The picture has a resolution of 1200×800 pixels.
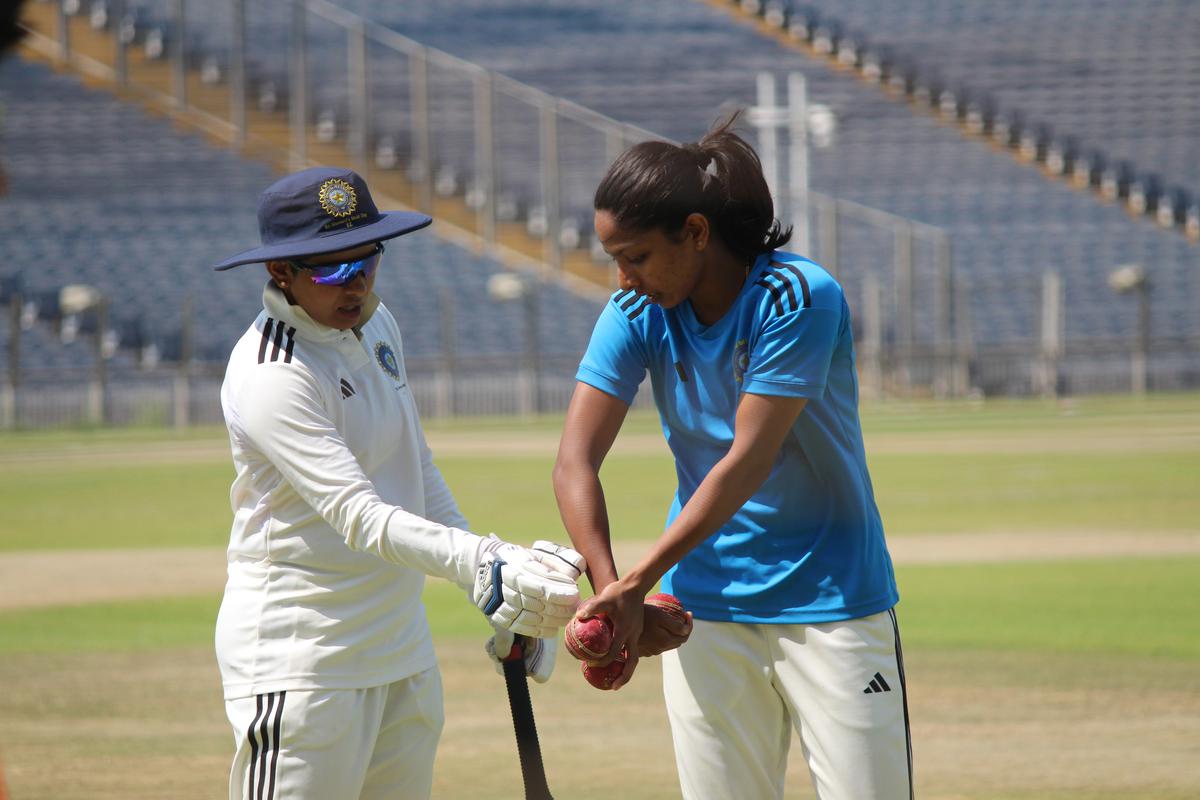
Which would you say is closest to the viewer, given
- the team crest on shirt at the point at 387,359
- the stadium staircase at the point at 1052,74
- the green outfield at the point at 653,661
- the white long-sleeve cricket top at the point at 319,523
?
the white long-sleeve cricket top at the point at 319,523

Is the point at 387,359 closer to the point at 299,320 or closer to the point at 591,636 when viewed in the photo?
the point at 299,320

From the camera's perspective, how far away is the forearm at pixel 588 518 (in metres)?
3.93

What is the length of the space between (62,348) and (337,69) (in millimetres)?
16047

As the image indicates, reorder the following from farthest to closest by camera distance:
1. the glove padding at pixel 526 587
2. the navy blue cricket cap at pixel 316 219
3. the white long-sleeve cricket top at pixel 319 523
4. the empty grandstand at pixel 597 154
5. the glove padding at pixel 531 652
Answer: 1. the empty grandstand at pixel 597 154
2. the glove padding at pixel 531 652
3. the navy blue cricket cap at pixel 316 219
4. the white long-sleeve cricket top at pixel 319 523
5. the glove padding at pixel 526 587

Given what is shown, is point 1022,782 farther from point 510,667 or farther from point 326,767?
point 326,767

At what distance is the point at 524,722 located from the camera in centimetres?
445

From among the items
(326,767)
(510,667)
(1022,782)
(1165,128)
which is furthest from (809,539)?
(1165,128)

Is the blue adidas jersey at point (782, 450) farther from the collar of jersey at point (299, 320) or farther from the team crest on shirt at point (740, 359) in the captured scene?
the collar of jersey at point (299, 320)

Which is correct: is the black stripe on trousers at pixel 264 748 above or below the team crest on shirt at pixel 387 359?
below

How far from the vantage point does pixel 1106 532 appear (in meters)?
15.4

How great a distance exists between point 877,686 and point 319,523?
4.29 feet

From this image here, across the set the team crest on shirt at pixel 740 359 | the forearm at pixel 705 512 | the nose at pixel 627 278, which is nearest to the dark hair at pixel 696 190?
the nose at pixel 627 278

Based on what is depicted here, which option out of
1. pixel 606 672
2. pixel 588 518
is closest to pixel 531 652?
pixel 606 672

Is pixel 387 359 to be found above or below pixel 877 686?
above
